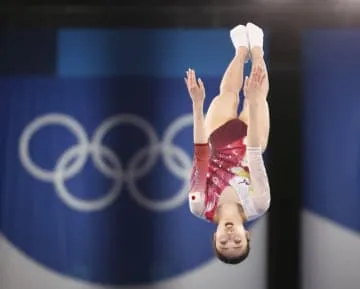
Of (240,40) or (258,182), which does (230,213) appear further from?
(240,40)

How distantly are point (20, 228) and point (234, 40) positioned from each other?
31.9 inches

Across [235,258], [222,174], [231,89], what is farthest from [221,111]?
[235,258]

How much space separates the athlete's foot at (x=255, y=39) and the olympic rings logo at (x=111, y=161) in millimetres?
264

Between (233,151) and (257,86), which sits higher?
(257,86)

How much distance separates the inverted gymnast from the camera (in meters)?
1.99

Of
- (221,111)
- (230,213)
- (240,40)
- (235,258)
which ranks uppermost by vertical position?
(240,40)

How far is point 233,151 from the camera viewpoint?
201 centimetres

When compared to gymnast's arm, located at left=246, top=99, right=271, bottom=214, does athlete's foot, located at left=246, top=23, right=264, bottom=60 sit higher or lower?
higher

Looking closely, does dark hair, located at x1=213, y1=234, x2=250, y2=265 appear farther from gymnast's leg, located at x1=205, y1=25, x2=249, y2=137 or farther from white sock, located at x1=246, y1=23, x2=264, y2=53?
white sock, located at x1=246, y1=23, x2=264, y2=53

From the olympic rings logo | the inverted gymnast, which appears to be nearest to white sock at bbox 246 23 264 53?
the inverted gymnast

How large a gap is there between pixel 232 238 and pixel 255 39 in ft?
1.87

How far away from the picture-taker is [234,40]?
2049mm

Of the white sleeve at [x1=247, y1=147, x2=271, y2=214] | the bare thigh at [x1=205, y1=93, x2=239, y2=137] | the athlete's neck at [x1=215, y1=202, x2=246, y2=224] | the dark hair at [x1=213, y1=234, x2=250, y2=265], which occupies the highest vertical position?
the bare thigh at [x1=205, y1=93, x2=239, y2=137]

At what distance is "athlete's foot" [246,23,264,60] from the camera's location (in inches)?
80.4
